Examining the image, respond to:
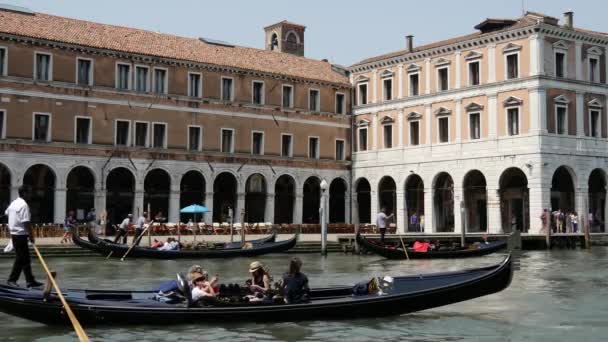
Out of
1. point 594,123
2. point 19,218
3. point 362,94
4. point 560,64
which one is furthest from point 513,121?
point 19,218

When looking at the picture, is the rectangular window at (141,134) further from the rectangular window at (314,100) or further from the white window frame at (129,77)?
the rectangular window at (314,100)

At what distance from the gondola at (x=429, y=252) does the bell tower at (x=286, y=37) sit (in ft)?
79.2

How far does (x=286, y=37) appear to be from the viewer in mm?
45688

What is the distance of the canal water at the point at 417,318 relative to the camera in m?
9.81

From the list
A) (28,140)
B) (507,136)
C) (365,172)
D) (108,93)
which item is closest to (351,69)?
(365,172)

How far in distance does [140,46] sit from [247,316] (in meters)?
24.4

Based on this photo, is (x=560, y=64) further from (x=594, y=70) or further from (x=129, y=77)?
(x=129, y=77)

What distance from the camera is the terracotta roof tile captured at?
3048 centimetres

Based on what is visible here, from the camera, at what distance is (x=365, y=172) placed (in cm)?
3772

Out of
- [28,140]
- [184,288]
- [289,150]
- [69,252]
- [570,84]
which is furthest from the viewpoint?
[289,150]

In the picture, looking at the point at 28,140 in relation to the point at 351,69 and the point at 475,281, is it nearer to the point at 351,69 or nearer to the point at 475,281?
the point at 351,69

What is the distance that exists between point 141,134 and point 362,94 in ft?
37.0

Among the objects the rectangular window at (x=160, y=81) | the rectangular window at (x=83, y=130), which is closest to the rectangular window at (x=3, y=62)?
the rectangular window at (x=83, y=130)

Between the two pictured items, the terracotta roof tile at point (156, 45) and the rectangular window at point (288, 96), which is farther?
the rectangular window at point (288, 96)
